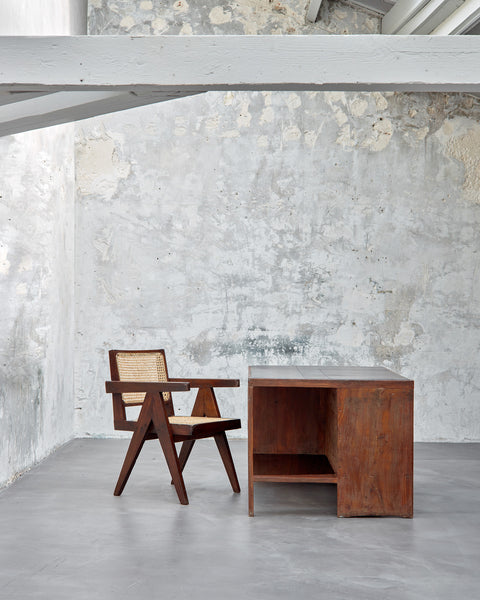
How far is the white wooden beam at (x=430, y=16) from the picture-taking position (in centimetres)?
598

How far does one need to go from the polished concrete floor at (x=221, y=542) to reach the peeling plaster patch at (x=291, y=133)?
10.9 ft

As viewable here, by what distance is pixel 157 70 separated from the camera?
3.17 m

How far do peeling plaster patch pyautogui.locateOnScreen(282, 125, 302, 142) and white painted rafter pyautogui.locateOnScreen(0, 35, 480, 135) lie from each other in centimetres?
377

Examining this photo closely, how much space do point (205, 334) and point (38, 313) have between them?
1828mm

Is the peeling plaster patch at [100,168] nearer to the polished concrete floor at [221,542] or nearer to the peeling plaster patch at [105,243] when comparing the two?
the peeling plaster patch at [105,243]

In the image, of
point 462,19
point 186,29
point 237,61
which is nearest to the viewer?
point 237,61

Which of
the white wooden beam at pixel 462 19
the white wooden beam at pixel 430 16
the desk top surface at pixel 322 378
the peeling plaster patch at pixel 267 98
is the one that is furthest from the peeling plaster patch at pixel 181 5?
the desk top surface at pixel 322 378

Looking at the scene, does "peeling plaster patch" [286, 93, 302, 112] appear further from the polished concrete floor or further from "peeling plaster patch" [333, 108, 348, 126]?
the polished concrete floor

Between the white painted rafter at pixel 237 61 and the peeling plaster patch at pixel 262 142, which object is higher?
the peeling plaster patch at pixel 262 142

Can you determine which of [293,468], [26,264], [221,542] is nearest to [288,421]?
[293,468]

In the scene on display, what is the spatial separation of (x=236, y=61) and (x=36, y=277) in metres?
2.92

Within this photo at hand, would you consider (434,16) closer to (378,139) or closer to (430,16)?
(430,16)

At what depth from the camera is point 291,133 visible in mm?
6926

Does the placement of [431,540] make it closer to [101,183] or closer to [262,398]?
[262,398]
